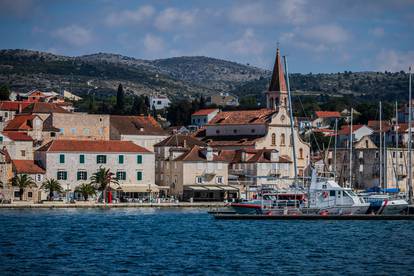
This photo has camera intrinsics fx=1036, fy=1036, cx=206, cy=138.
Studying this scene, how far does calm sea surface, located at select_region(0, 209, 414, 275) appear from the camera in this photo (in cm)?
4984

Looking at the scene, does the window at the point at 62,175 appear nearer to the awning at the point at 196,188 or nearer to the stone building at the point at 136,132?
the awning at the point at 196,188

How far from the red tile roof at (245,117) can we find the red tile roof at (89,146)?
23011 mm

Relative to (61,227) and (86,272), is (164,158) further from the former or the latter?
(86,272)

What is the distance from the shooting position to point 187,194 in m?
113

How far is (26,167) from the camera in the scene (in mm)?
105812

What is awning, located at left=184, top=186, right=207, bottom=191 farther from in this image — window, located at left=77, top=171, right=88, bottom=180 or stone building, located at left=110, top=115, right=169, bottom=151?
stone building, located at left=110, top=115, right=169, bottom=151

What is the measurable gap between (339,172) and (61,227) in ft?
209

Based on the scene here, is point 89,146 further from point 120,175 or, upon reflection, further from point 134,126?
point 134,126

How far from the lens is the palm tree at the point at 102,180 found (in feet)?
349

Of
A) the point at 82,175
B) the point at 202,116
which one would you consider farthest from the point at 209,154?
the point at 202,116

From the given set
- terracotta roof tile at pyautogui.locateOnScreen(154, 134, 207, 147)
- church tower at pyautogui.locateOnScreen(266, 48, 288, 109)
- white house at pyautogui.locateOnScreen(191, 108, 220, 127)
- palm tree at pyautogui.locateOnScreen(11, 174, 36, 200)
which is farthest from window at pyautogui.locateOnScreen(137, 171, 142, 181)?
white house at pyautogui.locateOnScreen(191, 108, 220, 127)

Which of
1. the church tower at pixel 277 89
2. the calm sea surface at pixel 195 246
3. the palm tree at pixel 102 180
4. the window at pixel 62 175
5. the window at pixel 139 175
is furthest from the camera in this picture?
the church tower at pixel 277 89

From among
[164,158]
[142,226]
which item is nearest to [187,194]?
[164,158]

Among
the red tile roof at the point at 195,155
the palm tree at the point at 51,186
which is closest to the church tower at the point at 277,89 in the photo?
the red tile roof at the point at 195,155
